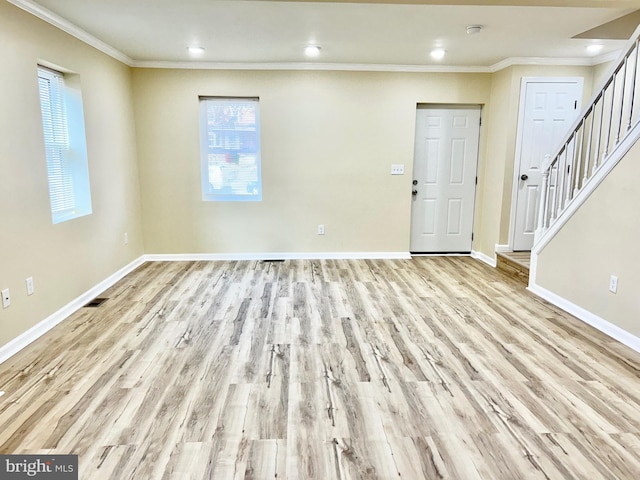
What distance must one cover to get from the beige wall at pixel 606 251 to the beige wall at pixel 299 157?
2.17 meters

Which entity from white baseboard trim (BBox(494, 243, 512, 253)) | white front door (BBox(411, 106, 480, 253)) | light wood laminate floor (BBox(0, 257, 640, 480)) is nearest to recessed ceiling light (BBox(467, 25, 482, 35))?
white front door (BBox(411, 106, 480, 253))

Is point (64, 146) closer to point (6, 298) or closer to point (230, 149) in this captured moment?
point (6, 298)

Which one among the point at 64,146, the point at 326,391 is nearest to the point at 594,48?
the point at 326,391

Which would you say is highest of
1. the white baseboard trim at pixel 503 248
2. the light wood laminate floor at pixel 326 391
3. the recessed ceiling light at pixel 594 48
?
the recessed ceiling light at pixel 594 48

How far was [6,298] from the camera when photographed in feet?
8.88

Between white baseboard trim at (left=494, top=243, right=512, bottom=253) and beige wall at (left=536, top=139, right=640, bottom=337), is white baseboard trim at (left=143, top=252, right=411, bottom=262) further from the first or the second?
beige wall at (left=536, top=139, right=640, bottom=337)

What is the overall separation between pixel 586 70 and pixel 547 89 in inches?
19.7

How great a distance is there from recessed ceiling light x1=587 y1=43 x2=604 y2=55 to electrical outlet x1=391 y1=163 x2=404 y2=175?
2270mm

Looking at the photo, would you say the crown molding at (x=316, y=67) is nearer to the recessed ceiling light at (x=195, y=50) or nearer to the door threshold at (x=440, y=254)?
the recessed ceiling light at (x=195, y=50)

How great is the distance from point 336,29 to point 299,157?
1.86m

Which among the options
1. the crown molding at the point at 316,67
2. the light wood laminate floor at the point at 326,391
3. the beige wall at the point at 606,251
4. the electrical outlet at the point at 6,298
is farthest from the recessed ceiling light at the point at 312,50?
the electrical outlet at the point at 6,298

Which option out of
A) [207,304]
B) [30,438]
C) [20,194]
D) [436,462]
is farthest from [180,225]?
[436,462]

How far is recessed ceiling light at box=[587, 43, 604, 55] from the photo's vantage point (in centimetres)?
409

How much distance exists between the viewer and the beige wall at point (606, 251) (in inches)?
115
